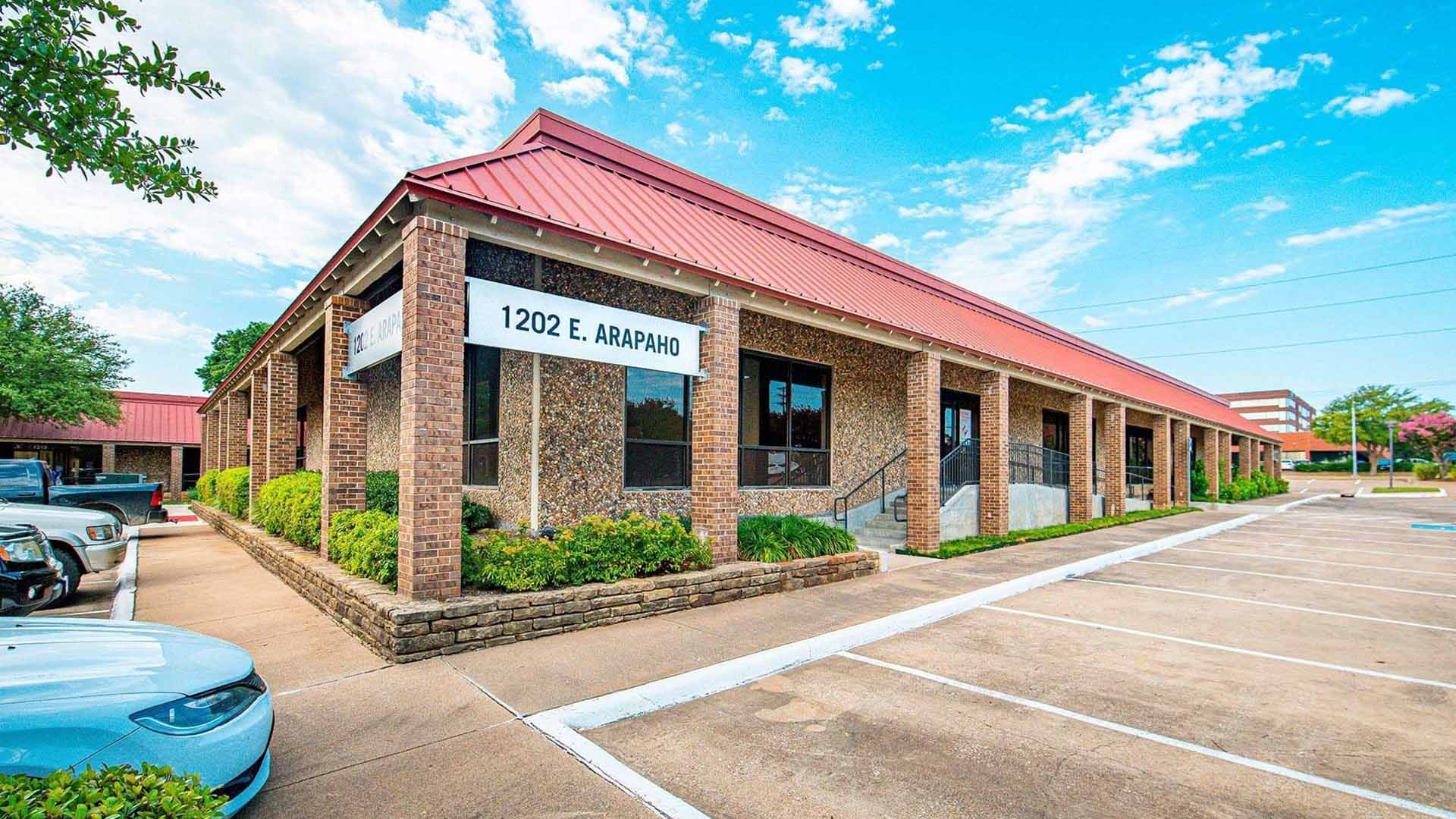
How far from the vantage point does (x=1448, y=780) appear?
12.9 ft

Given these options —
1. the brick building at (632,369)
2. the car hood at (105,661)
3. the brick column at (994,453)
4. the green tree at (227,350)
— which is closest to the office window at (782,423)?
the brick building at (632,369)

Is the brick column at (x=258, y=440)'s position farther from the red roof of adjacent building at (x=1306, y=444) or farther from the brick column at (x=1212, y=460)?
the red roof of adjacent building at (x=1306, y=444)

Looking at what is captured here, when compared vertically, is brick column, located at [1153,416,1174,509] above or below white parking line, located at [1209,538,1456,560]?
above

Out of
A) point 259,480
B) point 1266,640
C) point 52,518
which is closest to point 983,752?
point 1266,640

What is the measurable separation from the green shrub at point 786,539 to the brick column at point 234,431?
18.7 m

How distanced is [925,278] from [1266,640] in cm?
1233

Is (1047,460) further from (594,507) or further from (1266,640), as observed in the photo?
(594,507)

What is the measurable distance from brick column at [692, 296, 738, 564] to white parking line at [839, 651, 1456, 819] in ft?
9.83

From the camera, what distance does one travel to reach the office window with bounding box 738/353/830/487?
1263 centimetres

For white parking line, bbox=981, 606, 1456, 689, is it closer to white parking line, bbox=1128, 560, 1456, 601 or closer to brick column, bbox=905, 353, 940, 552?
brick column, bbox=905, 353, 940, 552

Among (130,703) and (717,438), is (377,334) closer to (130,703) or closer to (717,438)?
(717,438)

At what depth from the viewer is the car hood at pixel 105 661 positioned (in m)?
2.70

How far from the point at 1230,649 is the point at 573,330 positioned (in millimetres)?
7160

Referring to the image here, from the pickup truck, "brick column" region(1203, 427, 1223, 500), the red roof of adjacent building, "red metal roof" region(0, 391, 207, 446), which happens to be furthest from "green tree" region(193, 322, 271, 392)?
the red roof of adjacent building
